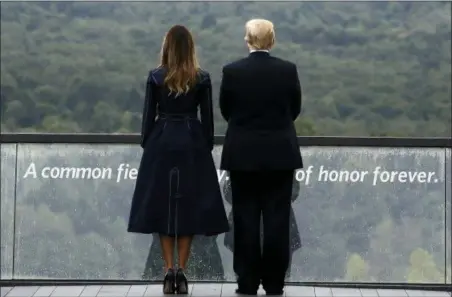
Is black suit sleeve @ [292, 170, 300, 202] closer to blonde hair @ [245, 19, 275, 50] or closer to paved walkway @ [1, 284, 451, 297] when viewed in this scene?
paved walkway @ [1, 284, 451, 297]

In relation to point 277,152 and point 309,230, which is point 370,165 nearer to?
point 309,230

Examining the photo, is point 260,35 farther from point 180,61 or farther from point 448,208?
point 448,208

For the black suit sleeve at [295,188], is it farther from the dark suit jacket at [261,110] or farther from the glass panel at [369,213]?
the dark suit jacket at [261,110]

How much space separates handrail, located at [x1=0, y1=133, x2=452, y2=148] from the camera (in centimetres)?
603

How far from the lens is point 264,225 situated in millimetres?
5512

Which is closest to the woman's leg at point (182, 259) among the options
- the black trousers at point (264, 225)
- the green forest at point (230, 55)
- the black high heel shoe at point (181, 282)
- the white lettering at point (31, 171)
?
the black high heel shoe at point (181, 282)

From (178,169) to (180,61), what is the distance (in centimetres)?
56

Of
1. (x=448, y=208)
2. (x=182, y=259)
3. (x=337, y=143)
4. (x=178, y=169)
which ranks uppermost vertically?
(x=337, y=143)

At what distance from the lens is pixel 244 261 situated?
552 cm

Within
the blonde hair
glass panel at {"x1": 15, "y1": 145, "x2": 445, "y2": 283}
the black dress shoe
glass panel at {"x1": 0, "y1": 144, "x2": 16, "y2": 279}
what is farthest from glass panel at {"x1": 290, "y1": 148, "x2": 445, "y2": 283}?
glass panel at {"x1": 0, "y1": 144, "x2": 16, "y2": 279}

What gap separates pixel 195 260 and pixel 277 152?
103 cm

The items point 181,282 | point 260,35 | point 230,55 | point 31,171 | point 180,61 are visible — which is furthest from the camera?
point 230,55

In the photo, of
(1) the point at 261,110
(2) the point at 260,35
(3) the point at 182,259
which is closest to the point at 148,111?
(1) the point at 261,110

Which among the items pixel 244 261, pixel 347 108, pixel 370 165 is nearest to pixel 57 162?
pixel 244 261
